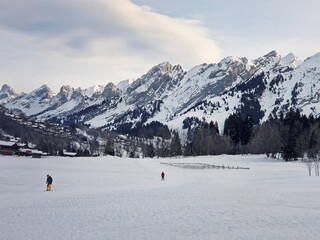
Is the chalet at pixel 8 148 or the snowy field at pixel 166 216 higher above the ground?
the chalet at pixel 8 148

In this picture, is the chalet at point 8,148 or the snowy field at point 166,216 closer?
the snowy field at point 166,216

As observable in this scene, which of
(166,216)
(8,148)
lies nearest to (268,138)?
(166,216)

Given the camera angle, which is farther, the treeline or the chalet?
the chalet

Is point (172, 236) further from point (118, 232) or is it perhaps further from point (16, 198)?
point (16, 198)

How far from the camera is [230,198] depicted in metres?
30.3

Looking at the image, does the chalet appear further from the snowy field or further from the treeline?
the snowy field

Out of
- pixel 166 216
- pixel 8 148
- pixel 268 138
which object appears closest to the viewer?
pixel 166 216

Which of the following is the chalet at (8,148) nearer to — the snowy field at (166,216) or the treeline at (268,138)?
the treeline at (268,138)

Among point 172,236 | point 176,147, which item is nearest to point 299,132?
point 176,147

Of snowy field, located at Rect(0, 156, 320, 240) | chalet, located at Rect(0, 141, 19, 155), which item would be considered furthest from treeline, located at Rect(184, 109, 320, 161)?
chalet, located at Rect(0, 141, 19, 155)

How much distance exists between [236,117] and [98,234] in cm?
13244

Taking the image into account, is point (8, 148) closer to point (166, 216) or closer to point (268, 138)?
point (268, 138)

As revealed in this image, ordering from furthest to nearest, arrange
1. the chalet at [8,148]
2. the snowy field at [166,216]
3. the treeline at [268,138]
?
the chalet at [8,148], the treeline at [268,138], the snowy field at [166,216]

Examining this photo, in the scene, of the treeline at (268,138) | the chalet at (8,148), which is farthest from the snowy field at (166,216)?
the chalet at (8,148)
